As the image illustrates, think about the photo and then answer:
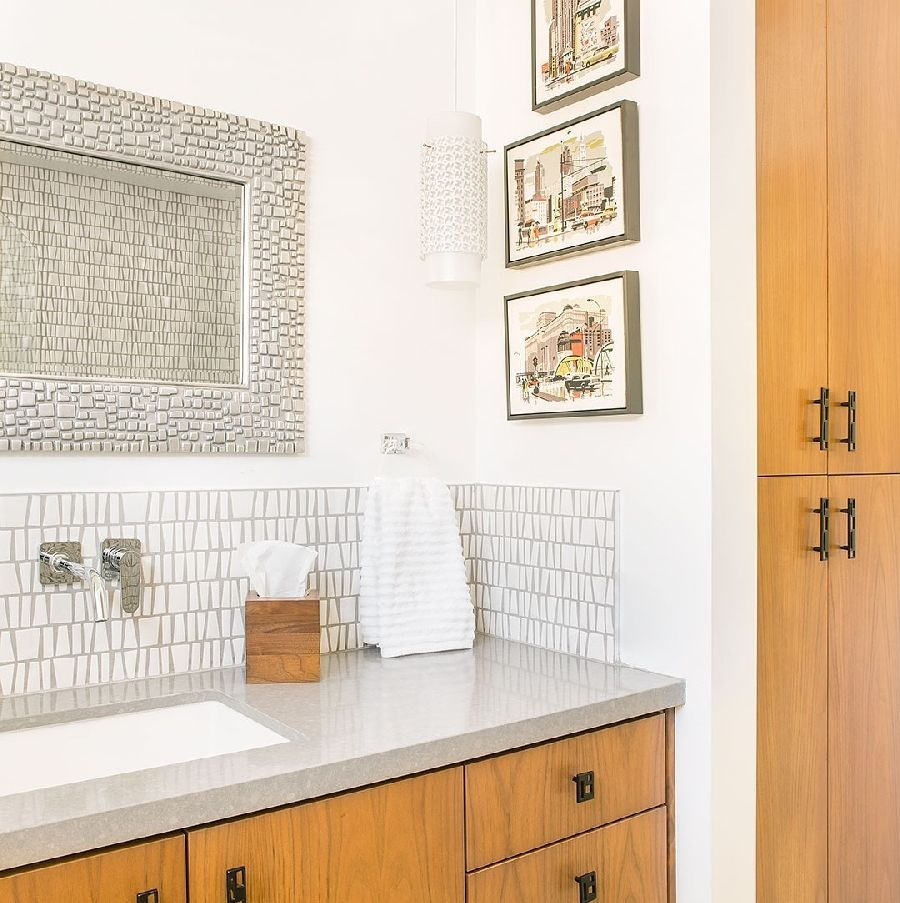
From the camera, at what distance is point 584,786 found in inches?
57.2

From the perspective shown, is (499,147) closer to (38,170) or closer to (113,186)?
(113,186)

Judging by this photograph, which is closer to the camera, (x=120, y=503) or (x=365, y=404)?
(x=120, y=503)

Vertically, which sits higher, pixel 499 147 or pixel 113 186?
pixel 499 147

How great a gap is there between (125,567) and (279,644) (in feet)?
1.00

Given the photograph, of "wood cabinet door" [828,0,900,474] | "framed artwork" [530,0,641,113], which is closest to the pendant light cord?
"framed artwork" [530,0,641,113]

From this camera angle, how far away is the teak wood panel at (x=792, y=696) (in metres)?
1.67

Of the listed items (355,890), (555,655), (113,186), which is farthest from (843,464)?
(113,186)

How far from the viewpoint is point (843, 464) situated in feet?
6.02

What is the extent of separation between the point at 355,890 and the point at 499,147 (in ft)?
5.01

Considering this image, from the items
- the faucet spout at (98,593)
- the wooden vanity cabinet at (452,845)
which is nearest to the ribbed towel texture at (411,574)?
the wooden vanity cabinet at (452,845)

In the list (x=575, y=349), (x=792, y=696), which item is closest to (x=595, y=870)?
(x=792, y=696)

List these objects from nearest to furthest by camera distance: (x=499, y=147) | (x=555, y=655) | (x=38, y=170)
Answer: (x=38, y=170) < (x=555, y=655) < (x=499, y=147)

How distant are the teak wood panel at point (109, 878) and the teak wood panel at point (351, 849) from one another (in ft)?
0.08

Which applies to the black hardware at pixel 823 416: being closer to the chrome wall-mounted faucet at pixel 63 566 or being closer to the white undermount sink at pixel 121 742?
the white undermount sink at pixel 121 742
